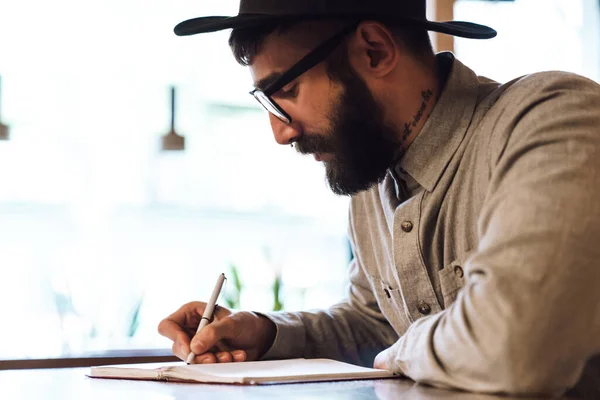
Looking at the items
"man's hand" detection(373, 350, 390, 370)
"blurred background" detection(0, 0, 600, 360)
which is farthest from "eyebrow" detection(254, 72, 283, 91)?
"blurred background" detection(0, 0, 600, 360)

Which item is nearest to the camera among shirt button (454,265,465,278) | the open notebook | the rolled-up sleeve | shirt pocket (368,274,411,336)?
the rolled-up sleeve

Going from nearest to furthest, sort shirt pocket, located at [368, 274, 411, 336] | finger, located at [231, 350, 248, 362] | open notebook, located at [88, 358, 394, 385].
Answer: open notebook, located at [88, 358, 394, 385] < finger, located at [231, 350, 248, 362] < shirt pocket, located at [368, 274, 411, 336]

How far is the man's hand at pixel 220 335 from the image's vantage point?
143 cm

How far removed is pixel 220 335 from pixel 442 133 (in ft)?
1.89

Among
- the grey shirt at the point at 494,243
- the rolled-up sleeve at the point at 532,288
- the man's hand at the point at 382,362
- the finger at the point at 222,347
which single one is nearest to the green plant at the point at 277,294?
the grey shirt at the point at 494,243

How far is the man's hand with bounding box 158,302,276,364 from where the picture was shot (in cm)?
143

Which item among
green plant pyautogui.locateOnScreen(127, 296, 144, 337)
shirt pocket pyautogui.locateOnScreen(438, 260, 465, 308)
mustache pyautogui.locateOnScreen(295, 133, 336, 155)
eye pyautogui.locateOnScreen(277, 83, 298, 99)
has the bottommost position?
green plant pyautogui.locateOnScreen(127, 296, 144, 337)

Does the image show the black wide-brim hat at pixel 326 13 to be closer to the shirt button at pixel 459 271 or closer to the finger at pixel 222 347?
the shirt button at pixel 459 271

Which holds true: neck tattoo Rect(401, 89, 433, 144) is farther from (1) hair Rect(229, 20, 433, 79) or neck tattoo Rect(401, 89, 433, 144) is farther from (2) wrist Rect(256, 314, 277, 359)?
(2) wrist Rect(256, 314, 277, 359)

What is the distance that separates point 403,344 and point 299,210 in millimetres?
1863

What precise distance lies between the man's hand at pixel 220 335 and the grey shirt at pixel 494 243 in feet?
0.13

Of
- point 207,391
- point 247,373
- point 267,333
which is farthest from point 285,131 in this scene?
point 207,391

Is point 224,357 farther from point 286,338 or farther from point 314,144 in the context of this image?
point 314,144

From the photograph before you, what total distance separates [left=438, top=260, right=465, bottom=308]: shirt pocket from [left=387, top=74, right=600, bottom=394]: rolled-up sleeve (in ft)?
0.70
